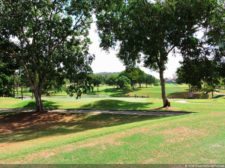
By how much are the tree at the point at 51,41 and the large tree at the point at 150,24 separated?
2.07 m

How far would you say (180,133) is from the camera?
11797mm

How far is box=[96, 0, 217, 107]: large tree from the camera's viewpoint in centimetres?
2738

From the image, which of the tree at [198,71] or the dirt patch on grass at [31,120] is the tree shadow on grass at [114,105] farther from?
the dirt patch on grass at [31,120]

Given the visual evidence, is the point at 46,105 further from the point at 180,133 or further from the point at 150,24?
the point at 180,133

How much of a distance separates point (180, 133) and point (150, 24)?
57.1 feet

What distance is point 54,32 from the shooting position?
2861 centimetres

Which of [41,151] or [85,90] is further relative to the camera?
[85,90]

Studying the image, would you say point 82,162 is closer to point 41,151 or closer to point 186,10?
point 41,151

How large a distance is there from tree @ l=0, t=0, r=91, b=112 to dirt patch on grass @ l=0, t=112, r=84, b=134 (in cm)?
196

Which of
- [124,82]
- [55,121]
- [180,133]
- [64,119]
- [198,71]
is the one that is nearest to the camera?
[180,133]

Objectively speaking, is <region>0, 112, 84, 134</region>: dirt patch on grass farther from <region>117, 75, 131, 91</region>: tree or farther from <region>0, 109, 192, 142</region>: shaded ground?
<region>117, 75, 131, 91</region>: tree

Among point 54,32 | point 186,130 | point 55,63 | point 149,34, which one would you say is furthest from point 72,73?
point 186,130

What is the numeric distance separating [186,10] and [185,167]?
21.7 metres

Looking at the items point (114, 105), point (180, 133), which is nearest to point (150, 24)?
point (114, 105)
